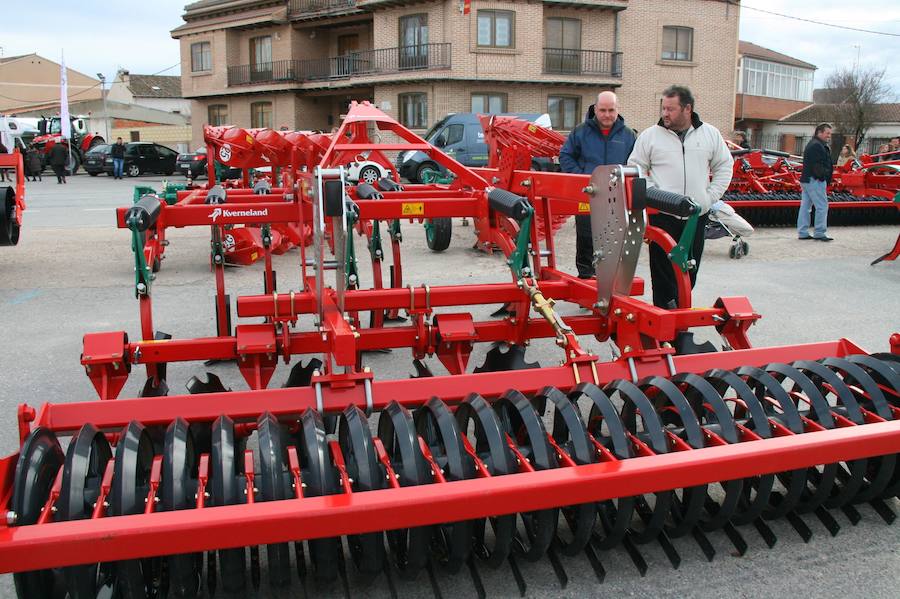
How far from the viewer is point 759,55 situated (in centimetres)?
4822

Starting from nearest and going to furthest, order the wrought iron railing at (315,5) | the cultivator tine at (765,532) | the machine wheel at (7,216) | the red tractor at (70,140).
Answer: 1. the cultivator tine at (765,532)
2. the machine wheel at (7,216)
3. the red tractor at (70,140)
4. the wrought iron railing at (315,5)

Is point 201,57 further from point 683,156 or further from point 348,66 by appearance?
point 683,156

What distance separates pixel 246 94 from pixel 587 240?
35.3m

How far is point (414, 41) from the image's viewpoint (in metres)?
33.2

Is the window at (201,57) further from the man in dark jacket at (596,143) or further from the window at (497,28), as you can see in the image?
the man in dark jacket at (596,143)

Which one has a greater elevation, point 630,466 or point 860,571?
point 630,466

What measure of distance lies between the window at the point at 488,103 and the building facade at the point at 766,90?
21.4 meters

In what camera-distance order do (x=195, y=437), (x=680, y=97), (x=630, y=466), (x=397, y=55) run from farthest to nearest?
(x=397, y=55)
(x=680, y=97)
(x=195, y=437)
(x=630, y=466)

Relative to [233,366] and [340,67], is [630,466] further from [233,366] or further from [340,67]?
[340,67]

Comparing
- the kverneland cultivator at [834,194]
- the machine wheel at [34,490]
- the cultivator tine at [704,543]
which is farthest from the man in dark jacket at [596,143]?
the kverneland cultivator at [834,194]

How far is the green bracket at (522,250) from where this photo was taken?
4.30 m

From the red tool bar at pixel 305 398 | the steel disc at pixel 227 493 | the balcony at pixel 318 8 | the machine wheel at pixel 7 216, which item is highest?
the balcony at pixel 318 8

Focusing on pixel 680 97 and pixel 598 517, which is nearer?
pixel 598 517

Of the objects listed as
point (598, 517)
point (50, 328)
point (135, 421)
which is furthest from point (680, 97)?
point (50, 328)
